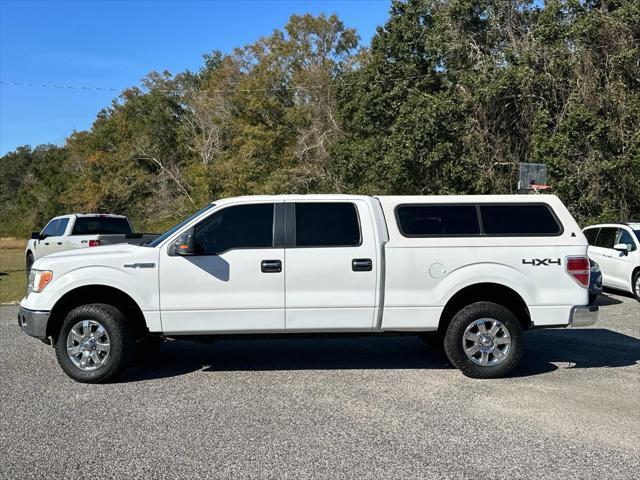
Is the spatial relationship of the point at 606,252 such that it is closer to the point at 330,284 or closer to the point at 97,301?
the point at 330,284

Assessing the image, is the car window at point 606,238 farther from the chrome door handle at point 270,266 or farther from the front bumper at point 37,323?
the front bumper at point 37,323

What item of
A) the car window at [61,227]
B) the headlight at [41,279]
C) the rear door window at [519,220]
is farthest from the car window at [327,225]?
the car window at [61,227]

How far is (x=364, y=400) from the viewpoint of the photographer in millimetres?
5570

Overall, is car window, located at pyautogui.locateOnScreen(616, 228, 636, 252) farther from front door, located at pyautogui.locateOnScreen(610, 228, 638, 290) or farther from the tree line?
the tree line

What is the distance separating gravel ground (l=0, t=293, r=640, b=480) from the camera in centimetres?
410

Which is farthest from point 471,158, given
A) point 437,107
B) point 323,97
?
point 323,97

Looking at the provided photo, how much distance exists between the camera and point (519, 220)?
6.41 m

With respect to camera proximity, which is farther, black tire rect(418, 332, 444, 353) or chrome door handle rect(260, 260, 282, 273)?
black tire rect(418, 332, 444, 353)

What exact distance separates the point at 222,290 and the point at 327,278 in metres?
1.07

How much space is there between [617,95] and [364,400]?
18173mm

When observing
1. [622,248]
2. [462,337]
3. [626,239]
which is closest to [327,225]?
[462,337]

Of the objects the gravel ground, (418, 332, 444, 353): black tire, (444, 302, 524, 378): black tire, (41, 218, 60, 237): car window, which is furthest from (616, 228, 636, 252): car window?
(41, 218, 60, 237): car window

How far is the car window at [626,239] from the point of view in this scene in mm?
12180

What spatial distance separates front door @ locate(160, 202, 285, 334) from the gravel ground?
2.05 ft
